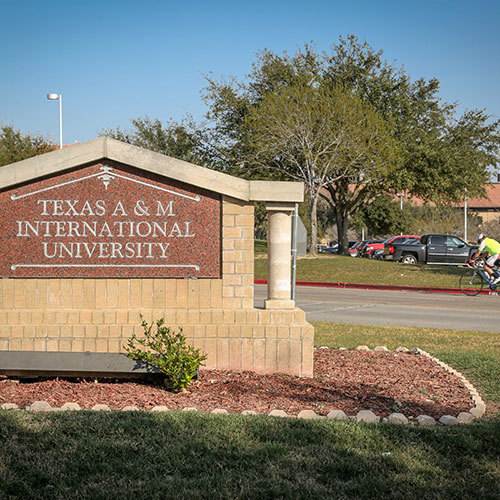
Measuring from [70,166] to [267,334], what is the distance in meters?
3.06

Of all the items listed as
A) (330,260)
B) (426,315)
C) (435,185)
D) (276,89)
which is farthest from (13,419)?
(435,185)

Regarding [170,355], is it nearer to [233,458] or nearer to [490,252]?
[233,458]

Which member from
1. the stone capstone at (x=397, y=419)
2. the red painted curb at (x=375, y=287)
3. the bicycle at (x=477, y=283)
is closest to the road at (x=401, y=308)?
the bicycle at (x=477, y=283)

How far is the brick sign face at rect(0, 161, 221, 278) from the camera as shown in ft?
26.3

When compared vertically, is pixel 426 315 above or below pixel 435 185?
below

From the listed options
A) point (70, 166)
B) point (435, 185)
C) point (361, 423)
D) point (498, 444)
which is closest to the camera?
point (498, 444)

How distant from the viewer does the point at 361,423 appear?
564 centimetres

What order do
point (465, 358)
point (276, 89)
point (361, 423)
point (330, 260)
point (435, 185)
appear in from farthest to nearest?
point (435, 185), point (276, 89), point (330, 260), point (465, 358), point (361, 423)

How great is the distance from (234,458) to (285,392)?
2.41m

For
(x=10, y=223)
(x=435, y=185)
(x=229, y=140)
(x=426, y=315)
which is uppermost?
(x=229, y=140)

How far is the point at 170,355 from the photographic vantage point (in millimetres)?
7113

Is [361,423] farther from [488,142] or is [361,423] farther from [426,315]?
[488,142]

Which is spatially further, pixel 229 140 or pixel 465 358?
pixel 229 140

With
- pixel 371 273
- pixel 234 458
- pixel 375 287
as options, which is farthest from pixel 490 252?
pixel 234 458
